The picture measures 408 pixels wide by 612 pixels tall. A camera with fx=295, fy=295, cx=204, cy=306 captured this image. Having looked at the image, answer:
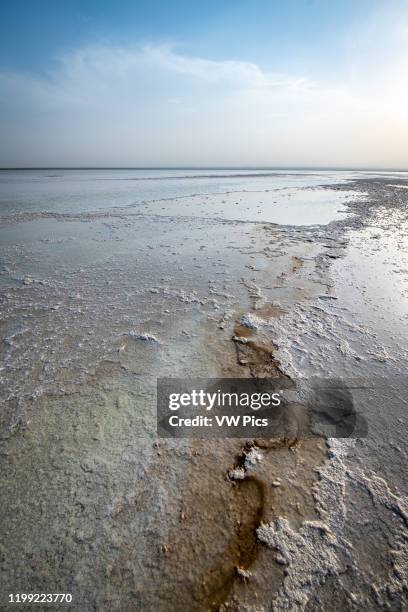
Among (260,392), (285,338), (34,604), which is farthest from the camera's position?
(285,338)

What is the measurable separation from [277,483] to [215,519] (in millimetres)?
518

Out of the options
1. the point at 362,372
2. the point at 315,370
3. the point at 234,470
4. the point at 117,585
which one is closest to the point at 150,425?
the point at 234,470

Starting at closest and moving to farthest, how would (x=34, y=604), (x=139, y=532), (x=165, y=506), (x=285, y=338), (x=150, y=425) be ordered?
(x=34, y=604) → (x=139, y=532) → (x=165, y=506) → (x=150, y=425) → (x=285, y=338)

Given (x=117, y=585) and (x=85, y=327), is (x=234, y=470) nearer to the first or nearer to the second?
(x=117, y=585)

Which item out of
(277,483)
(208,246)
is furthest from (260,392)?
(208,246)

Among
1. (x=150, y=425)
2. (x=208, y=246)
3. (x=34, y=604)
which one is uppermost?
(x=208, y=246)

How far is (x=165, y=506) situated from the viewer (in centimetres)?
201

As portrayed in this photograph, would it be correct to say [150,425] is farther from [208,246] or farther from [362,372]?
[208,246]

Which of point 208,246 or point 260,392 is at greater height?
point 208,246

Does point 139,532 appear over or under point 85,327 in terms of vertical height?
under

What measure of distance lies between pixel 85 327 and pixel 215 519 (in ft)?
9.99

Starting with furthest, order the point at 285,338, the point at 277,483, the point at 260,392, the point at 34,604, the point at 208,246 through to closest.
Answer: the point at 208,246, the point at 285,338, the point at 260,392, the point at 277,483, the point at 34,604

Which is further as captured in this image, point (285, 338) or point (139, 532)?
point (285, 338)

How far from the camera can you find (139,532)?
6.13ft
